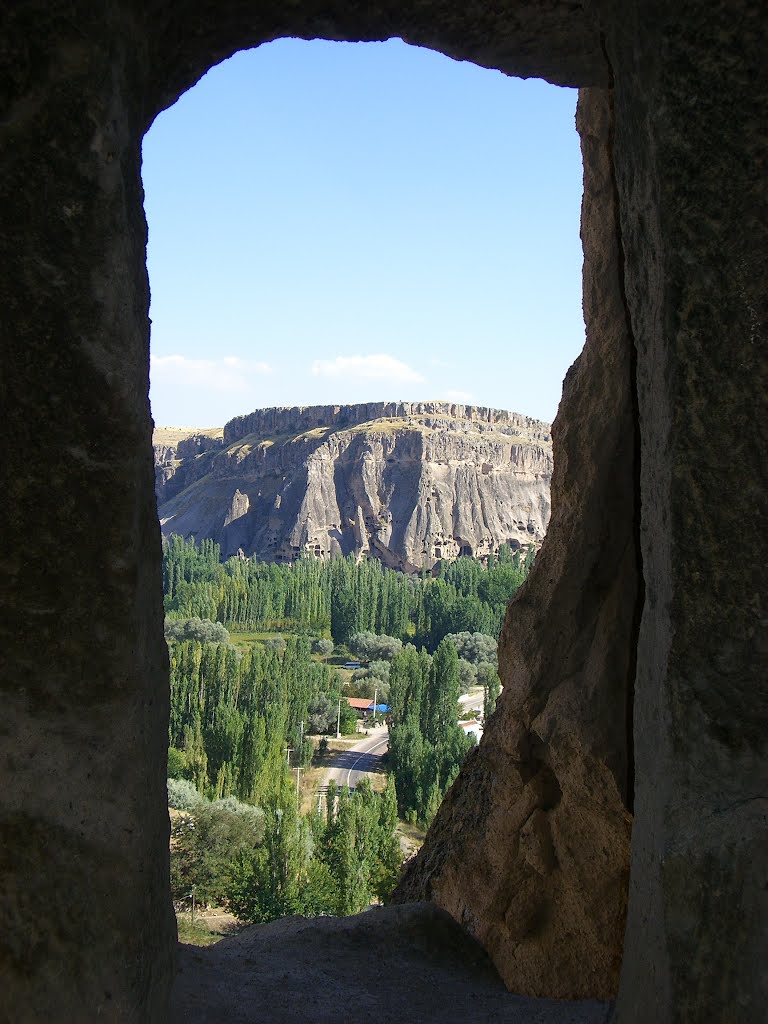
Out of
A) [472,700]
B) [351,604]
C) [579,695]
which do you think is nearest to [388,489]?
[351,604]

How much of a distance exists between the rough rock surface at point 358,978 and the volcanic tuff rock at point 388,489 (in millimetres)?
85642

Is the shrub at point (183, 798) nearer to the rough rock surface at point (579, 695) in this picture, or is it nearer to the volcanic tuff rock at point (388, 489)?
the rough rock surface at point (579, 695)

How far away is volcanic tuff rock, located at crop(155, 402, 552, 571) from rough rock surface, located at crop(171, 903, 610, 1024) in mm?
85642

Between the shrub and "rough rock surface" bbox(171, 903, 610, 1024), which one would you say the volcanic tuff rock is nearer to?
the shrub

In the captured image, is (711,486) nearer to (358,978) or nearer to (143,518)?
(143,518)

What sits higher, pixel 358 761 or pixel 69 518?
pixel 69 518

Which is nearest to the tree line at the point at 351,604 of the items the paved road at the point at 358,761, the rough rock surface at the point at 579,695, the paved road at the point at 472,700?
the paved road at the point at 472,700

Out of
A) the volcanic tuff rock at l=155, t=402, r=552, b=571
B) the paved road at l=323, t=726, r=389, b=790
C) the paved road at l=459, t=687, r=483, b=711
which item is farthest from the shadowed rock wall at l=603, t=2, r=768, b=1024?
the volcanic tuff rock at l=155, t=402, r=552, b=571

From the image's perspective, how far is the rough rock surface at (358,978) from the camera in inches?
151

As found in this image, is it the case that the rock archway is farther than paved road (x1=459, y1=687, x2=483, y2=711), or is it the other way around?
paved road (x1=459, y1=687, x2=483, y2=711)

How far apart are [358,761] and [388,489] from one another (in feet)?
199

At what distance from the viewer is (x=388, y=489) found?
95.4m

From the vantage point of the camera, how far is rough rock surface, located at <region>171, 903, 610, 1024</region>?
12.6 ft

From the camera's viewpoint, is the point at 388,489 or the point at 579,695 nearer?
the point at 579,695
